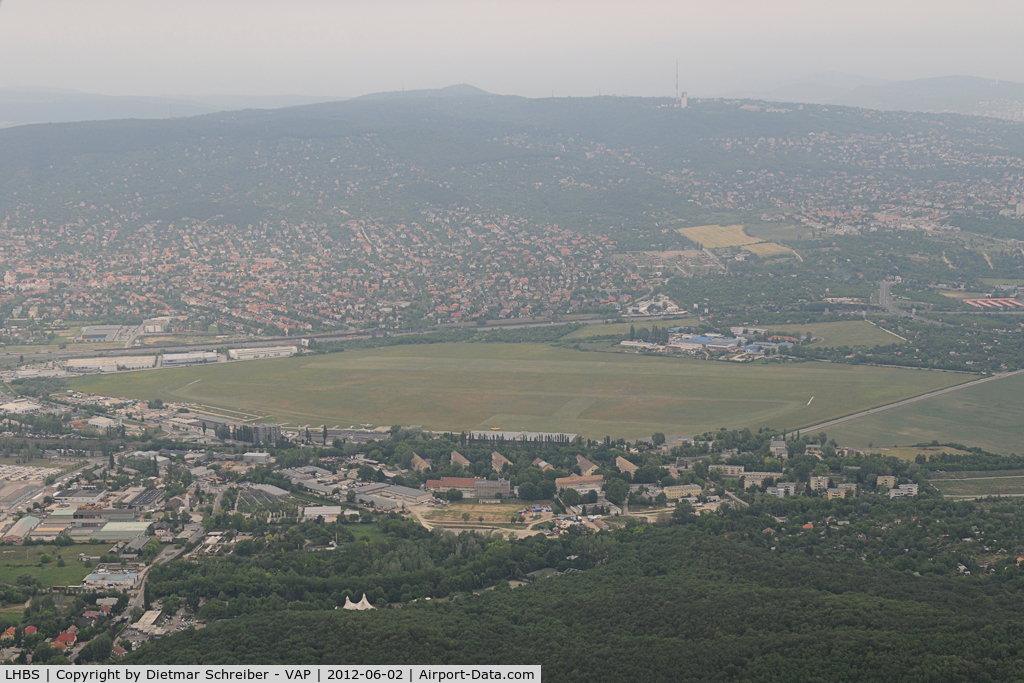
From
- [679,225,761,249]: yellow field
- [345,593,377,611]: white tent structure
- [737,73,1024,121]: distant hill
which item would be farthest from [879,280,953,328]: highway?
[737,73,1024,121]: distant hill

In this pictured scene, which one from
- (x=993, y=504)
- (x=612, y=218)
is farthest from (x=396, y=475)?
(x=612, y=218)

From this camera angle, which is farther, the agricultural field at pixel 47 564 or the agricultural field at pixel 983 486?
the agricultural field at pixel 983 486

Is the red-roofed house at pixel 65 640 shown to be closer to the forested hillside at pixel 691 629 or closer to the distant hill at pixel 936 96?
the forested hillside at pixel 691 629

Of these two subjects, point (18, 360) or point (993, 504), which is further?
point (18, 360)

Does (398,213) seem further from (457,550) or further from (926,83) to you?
(926,83)

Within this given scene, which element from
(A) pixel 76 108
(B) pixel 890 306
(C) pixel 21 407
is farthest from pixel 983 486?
(A) pixel 76 108

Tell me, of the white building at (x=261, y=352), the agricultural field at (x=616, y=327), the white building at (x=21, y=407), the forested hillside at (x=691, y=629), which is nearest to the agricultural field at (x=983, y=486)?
the forested hillside at (x=691, y=629)

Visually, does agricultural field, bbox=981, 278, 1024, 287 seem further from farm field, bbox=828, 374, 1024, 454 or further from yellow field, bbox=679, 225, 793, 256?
farm field, bbox=828, 374, 1024, 454

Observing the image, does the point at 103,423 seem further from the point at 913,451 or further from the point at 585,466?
the point at 913,451
